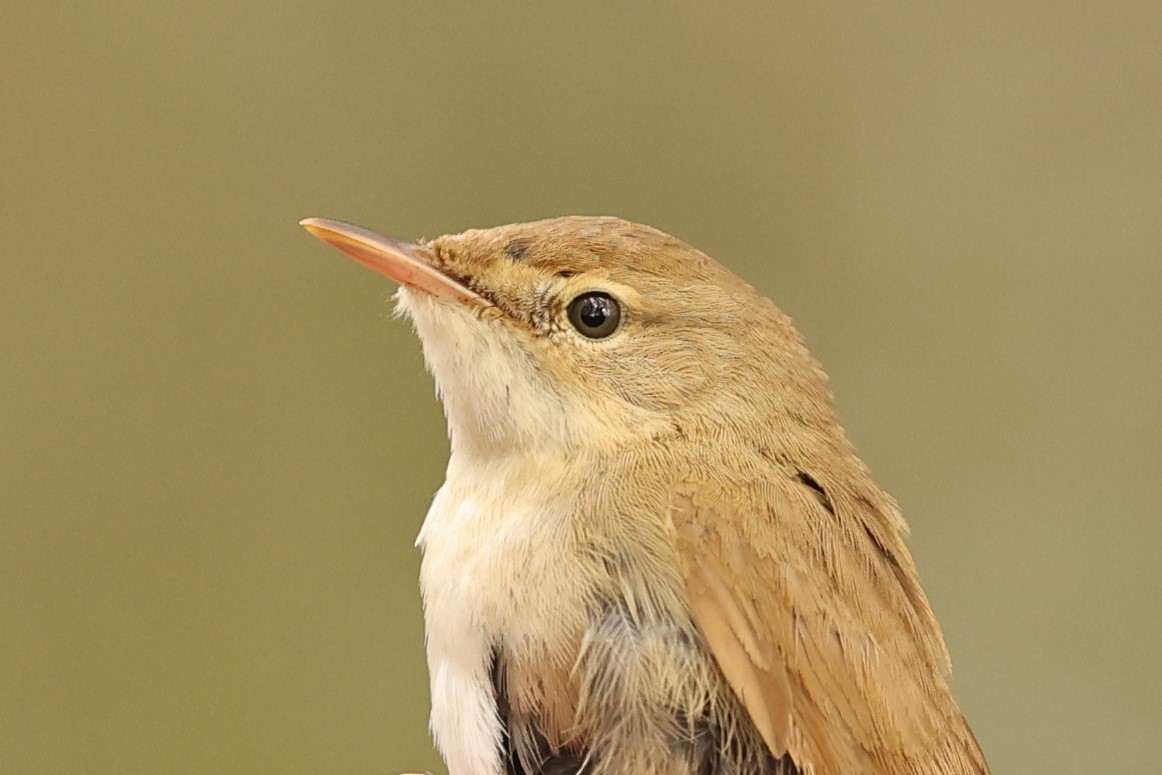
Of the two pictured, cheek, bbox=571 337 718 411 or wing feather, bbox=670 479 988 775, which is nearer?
wing feather, bbox=670 479 988 775

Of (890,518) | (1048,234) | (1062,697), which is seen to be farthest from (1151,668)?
(890,518)

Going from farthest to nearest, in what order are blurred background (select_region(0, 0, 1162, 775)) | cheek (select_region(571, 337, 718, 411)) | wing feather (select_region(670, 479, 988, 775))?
1. blurred background (select_region(0, 0, 1162, 775))
2. cheek (select_region(571, 337, 718, 411))
3. wing feather (select_region(670, 479, 988, 775))

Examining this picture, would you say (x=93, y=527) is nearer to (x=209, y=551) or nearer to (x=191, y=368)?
(x=209, y=551)

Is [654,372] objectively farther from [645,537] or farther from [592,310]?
[645,537]

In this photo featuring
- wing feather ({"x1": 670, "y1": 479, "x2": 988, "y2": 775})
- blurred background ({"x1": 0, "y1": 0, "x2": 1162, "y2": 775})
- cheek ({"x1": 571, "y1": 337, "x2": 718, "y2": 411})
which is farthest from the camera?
blurred background ({"x1": 0, "y1": 0, "x2": 1162, "y2": 775})

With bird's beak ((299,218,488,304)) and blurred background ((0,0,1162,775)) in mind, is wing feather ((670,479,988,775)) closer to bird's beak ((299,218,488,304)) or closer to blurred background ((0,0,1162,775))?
bird's beak ((299,218,488,304))

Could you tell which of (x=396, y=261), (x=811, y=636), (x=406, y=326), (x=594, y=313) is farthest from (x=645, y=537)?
(x=406, y=326)

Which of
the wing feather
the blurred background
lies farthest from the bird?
the blurred background
